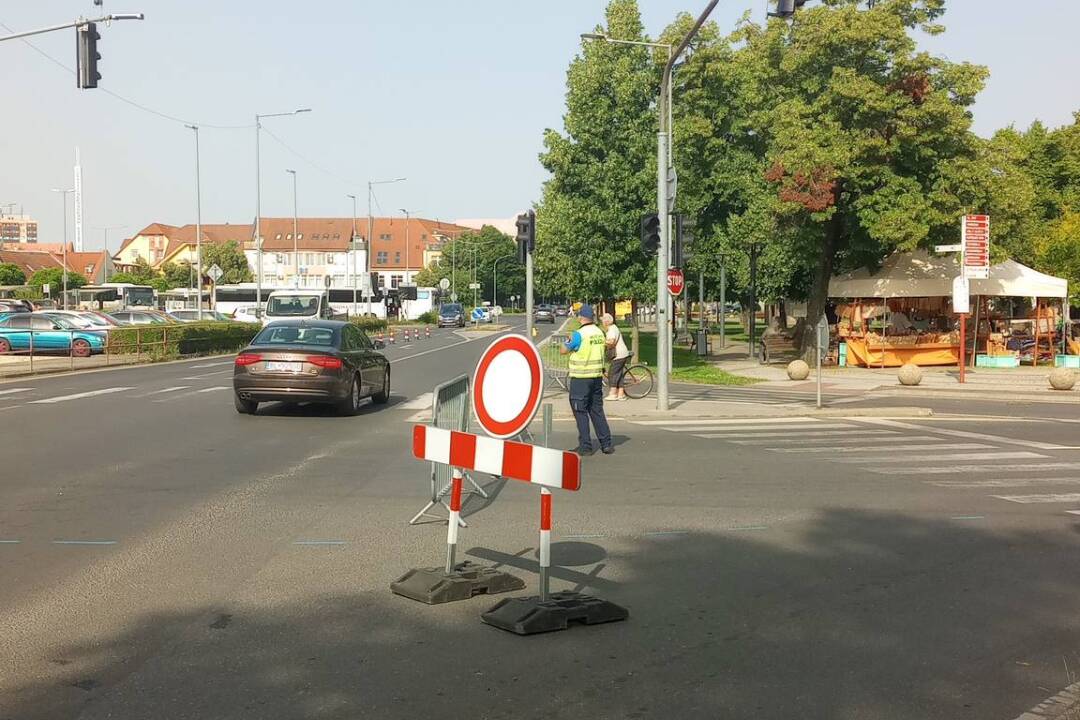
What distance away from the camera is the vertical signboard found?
87.9 feet

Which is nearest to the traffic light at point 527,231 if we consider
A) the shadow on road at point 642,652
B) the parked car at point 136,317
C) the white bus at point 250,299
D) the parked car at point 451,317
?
the shadow on road at point 642,652

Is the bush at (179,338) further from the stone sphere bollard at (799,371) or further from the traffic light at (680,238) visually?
the traffic light at (680,238)

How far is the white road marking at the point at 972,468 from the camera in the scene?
40.2 feet

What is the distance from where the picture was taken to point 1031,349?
34156mm

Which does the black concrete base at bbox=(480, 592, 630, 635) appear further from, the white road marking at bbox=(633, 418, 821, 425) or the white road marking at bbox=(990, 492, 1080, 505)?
the white road marking at bbox=(633, 418, 821, 425)

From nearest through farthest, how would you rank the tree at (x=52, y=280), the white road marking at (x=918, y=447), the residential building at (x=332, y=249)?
the white road marking at (x=918, y=447), the tree at (x=52, y=280), the residential building at (x=332, y=249)

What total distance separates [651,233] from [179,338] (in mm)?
24445

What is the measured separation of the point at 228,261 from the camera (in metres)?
113

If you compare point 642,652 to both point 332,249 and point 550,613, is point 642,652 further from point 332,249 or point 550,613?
point 332,249

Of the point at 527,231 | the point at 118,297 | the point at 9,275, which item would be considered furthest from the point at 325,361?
the point at 9,275

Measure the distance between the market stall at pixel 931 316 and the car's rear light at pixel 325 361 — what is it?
67.2 ft

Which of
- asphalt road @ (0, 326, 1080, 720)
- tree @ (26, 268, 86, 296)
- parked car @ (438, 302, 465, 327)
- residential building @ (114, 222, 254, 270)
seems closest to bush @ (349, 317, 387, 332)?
parked car @ (438, 302, 465, 327)

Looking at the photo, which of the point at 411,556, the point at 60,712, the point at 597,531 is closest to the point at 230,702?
the point at 60,712

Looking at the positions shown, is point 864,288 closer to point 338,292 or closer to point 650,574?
point 650,574
